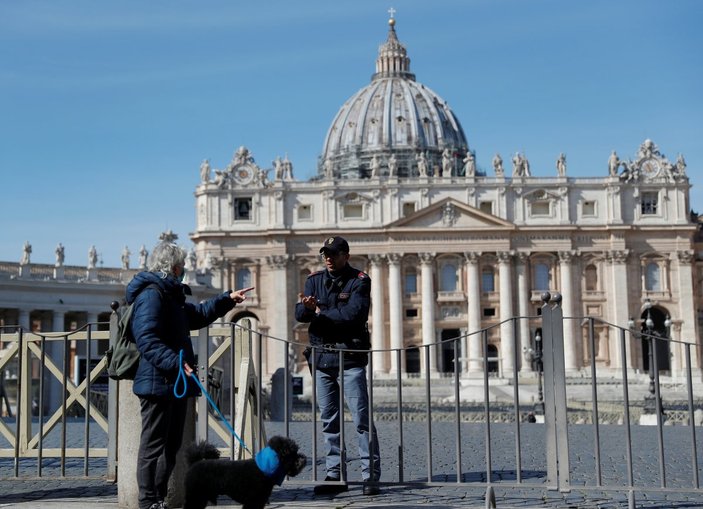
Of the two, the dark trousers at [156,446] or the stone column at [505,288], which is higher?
the stone column at [505,288]

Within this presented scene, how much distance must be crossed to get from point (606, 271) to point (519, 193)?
27.2 feet

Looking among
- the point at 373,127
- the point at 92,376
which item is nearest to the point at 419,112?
the point at 373,127

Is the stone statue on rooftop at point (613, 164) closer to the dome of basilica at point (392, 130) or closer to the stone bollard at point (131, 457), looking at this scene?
the dome of basilica at point (392, 130)

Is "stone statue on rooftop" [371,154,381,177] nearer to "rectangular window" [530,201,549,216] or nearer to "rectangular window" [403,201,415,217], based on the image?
"rectangular window" [403,201,415,217]

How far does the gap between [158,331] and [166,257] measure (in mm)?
596

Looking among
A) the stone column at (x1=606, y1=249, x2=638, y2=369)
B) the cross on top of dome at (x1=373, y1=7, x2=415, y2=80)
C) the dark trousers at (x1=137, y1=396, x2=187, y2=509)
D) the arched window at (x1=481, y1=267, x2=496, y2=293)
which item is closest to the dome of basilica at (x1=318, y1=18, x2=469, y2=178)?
the cross on top of dome at (x1=373, y1=7, x2=415, y2=80)

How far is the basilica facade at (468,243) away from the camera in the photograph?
73438mm

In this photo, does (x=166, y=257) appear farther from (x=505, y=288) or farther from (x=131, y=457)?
(x=505, y=288)

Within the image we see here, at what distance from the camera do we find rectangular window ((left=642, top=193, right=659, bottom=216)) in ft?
248

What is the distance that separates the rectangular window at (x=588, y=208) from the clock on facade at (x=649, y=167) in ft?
15.6

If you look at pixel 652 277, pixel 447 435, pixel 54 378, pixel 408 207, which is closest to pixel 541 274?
pixel 652 277

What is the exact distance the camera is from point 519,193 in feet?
246

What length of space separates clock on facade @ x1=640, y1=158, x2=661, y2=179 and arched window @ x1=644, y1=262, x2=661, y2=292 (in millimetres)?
6789

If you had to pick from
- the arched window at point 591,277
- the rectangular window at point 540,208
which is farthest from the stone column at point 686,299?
the rectangular window at point 540,208
